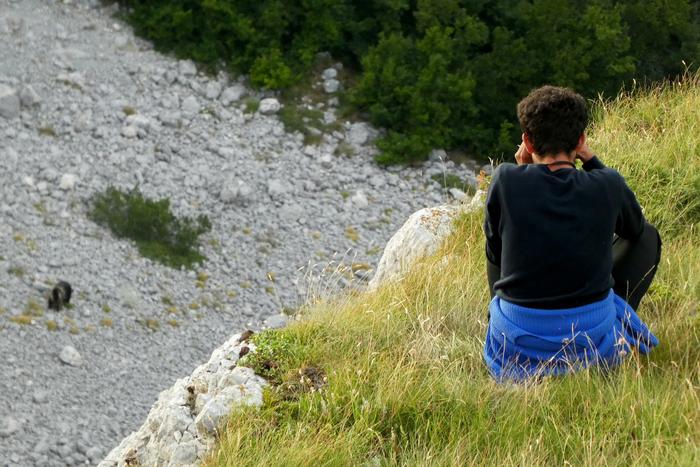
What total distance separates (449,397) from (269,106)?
14.0 m

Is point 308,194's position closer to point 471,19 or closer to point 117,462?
point 471,19

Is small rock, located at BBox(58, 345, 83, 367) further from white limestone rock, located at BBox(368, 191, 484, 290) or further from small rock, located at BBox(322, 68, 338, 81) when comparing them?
small rock, located at BBox(322, 68, 338, 81)

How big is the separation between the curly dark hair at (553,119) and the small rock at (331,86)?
14.3 m

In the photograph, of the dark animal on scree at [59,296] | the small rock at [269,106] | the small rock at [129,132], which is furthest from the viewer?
the small rock at [269,106]

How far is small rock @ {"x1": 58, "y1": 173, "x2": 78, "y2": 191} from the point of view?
52.1 feet

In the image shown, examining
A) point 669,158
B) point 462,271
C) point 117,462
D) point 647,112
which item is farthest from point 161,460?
point 647,112

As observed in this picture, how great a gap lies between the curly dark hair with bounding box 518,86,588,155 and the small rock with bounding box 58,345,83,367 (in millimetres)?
9957

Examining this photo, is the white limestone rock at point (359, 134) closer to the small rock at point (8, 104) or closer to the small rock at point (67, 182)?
the small rock at point (67, 182)

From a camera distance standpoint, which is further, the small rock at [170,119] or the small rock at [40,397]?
the small rock at [170,119]

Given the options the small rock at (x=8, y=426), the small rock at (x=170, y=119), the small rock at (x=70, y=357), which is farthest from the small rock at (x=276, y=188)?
the small rock at (x=8, y=426)

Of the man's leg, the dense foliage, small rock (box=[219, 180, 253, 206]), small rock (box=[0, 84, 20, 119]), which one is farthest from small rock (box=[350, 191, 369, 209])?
the man's leg

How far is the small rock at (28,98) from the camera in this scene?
17.1m

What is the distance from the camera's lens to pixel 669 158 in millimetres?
7285

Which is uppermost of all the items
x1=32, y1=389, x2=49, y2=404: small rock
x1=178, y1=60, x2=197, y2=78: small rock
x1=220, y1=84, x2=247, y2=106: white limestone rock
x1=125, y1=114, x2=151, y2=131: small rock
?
x1=178, y1=60, x2=197, y2=78: small rock
